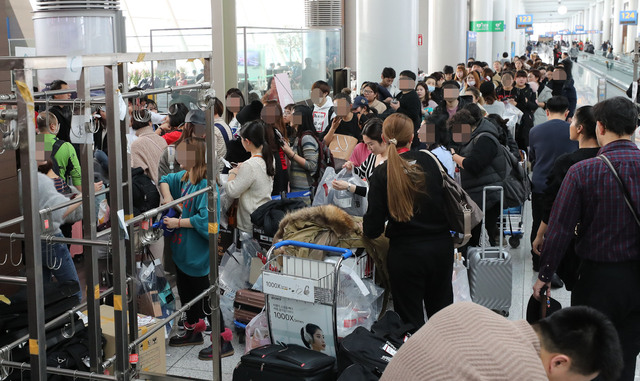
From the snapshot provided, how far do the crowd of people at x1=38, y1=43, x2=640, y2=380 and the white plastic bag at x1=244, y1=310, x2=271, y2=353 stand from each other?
38cm

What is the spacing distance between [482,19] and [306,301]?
32026mm

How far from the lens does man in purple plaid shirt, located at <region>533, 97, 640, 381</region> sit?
3.51 m

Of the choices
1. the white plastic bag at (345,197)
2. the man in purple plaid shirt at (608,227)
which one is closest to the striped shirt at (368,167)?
the white plastic bag at (345,197)

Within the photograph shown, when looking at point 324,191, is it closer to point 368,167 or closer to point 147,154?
point 368,167

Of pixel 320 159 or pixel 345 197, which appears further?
pixel 320 159

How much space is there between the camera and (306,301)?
4.09 metres

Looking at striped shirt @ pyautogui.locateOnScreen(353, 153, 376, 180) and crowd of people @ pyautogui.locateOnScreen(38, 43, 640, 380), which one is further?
striped shirt @ pyautogui.locateOnScreen(353, 153, 376, 180)

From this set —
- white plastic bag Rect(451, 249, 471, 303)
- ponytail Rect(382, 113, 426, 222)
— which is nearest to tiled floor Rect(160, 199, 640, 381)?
white plastic bag Rect(451, 249, 471, 303)

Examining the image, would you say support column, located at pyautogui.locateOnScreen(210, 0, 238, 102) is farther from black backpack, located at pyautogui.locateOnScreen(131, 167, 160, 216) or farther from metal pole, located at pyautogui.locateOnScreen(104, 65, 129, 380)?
metal pole, located at pyautogui.locateOnScreen(104, 65, 129, 380)

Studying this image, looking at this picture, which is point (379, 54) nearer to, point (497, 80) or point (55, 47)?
point (497, 80)

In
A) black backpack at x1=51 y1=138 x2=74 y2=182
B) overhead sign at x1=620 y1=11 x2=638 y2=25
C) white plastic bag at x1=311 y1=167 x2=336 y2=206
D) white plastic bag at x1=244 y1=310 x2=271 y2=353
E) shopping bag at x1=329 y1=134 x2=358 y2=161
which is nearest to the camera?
white plastic bag at x1=244 y1=310 x2=271 y2=353

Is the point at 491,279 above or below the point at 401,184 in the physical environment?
below

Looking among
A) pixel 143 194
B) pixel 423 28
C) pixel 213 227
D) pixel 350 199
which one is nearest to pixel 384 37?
pixel 350 199

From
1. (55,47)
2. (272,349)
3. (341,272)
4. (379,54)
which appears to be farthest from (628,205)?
(379,54)
